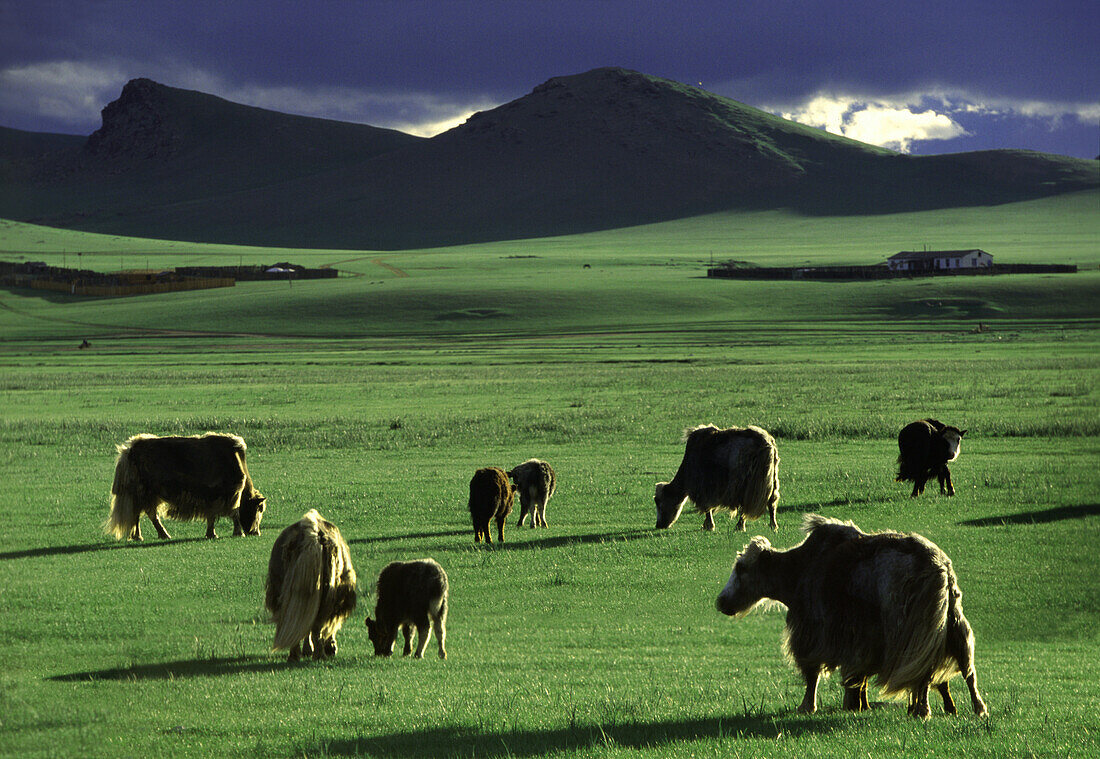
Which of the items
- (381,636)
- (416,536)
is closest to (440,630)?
(381,636)

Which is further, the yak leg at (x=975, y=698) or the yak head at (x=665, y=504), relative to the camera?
the yak head at (x=665, y=504)

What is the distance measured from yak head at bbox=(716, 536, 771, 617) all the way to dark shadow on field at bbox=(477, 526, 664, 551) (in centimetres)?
759

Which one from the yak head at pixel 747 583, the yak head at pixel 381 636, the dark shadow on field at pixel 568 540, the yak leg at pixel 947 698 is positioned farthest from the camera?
the dark shadow on field at pixel 568 540

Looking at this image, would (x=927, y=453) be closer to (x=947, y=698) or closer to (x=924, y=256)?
(x=947, y=698)

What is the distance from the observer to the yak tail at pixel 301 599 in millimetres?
11039

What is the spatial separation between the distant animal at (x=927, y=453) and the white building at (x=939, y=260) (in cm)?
12224

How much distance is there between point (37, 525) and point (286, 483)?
5791 mm

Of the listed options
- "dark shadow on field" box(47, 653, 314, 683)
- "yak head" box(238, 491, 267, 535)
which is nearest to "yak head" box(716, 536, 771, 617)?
"dark shadow on field" box(47, 653, 314, 683)

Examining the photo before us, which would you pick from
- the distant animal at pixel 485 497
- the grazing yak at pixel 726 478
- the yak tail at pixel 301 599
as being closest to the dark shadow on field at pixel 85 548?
the distant animal at pixel 485 497

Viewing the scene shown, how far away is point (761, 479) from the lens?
18.1 metres

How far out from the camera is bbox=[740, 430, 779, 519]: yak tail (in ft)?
59.2

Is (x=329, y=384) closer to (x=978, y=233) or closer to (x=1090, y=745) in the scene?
(x=1090, y=745)

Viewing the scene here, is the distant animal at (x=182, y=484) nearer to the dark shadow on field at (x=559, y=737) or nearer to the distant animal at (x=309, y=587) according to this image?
the distant animal at (x=309, y=587)

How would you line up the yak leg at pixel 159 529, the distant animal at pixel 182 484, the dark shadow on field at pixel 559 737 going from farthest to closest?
the yak leg at pixel 159 529, the distant animal at pixel 182 484, the dark shadow on field at pixel 559 737
